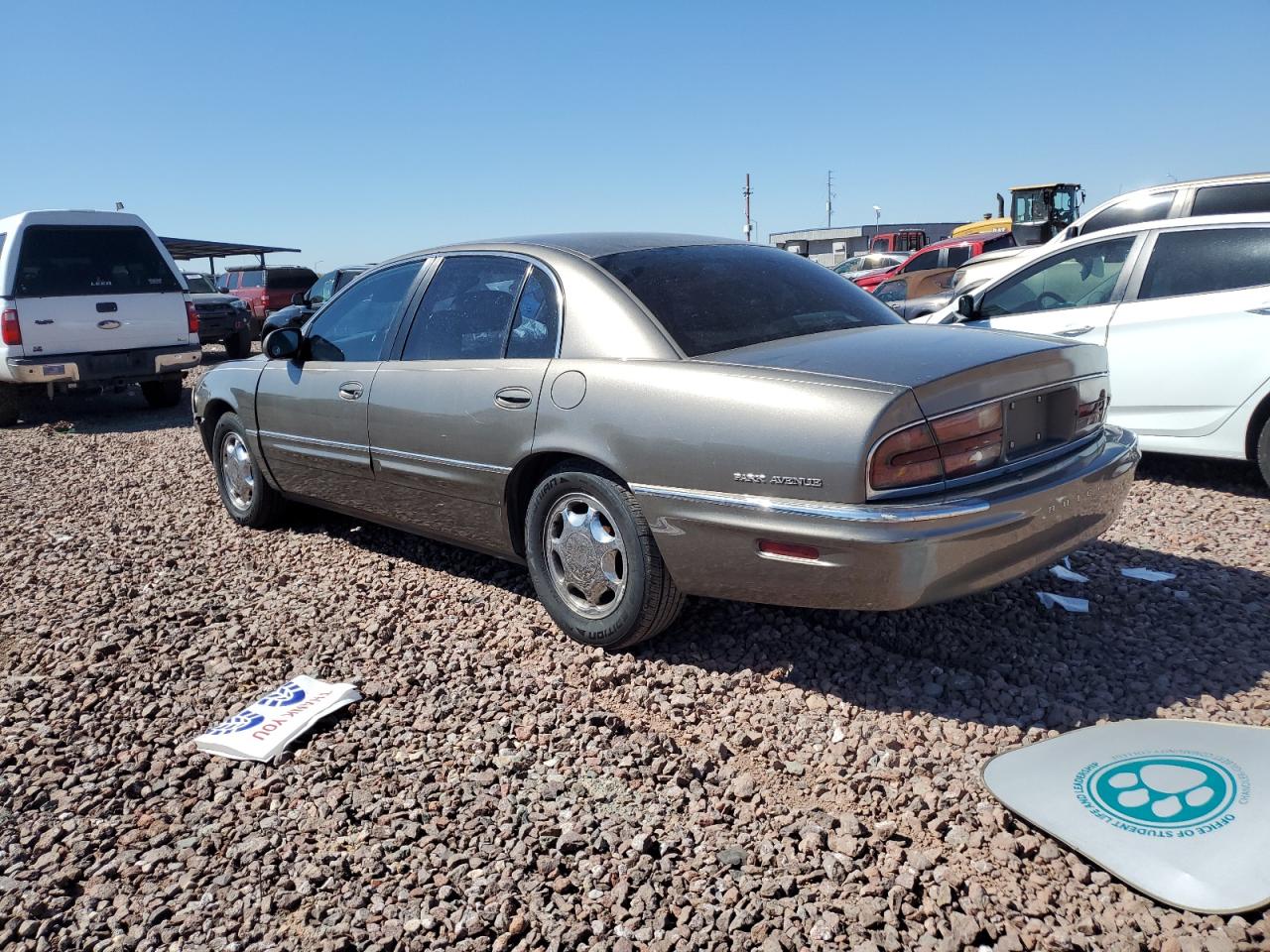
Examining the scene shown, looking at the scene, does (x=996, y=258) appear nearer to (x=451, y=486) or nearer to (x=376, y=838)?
(x=451, y=486)

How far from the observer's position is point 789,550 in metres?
2.89

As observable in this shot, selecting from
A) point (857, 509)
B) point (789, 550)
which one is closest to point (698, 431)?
point (789, 550)

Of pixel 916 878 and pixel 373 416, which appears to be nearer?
pixel 916 878

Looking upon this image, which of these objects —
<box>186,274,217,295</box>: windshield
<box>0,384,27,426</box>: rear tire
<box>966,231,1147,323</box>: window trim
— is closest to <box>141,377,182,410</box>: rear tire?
<box>0,384,27,426</box>: rear tire

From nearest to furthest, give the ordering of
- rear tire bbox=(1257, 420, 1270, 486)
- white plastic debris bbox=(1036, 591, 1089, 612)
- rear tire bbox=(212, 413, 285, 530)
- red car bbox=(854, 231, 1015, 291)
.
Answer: white plastic debris bbox=(1036, 591, 1089, 612) → rear tire bbox=(1257, 420, 1270, 486) → rear tire bbox=(212, 413, 285, 530) → red car bbox=(854, 231, 1015, 291)

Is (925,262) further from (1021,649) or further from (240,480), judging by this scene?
(1021,649)

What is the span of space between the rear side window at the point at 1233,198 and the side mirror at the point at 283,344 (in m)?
7.83

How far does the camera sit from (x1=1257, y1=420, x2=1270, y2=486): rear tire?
5.10 m

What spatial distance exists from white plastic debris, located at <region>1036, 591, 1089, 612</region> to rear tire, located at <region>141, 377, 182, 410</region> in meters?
10.2

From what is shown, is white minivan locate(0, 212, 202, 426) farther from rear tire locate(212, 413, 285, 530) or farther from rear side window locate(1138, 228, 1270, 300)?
rear side window locate(1138, 228, 1270, 300)

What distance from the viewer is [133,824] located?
2.68 metres

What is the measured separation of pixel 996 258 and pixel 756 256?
8.97m

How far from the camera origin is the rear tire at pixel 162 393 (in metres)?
11.3

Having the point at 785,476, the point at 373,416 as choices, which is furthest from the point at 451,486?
the point at 785,476
